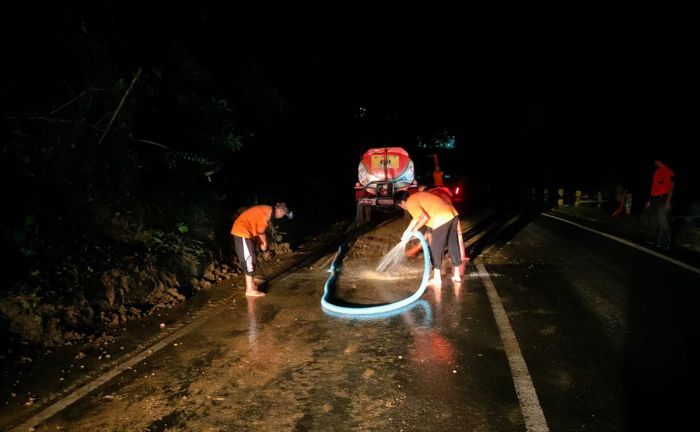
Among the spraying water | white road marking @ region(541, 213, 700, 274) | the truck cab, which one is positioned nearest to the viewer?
white road marking @ region(541, 213, 700, 274)

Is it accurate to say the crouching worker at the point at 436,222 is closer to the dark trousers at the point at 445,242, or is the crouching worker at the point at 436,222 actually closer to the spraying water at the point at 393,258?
the dark trousers at the point at 445,242

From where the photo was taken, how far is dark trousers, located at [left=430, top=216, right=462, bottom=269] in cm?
787

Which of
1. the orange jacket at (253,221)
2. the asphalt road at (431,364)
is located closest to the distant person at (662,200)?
the asphalt road at (431,364)

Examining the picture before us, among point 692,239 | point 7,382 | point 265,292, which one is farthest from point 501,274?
point 7,382

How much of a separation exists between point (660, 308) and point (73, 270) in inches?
304

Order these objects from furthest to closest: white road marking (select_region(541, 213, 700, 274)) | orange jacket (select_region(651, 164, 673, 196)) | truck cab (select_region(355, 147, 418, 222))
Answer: truck cab (select_region(355, 147, 418, 222))
orange jacket (select_region(651, 164, 673, 196))
white road marking (select_region(541, 213, 700, 274))

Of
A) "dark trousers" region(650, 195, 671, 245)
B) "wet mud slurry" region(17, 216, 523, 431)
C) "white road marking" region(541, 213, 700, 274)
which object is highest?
"dark trousers" region(650, 195, 671, 245)

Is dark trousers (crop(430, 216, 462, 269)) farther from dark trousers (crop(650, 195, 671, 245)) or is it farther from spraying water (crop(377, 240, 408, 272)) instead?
dark trousers (crop(650, 195, 671, 245))

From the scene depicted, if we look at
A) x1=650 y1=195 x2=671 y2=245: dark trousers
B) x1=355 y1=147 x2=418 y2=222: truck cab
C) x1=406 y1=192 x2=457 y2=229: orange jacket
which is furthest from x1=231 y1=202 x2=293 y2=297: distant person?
x1=650 y1=195 x2=671 y2=245: dark trousers

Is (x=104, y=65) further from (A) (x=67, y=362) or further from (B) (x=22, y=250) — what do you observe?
(A) (x=67, y=362)

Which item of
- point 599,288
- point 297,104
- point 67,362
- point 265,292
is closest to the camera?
point 67,362

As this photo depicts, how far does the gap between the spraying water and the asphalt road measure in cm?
158

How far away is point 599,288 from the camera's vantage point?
24.2 ft

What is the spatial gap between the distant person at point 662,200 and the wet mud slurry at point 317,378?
18.4 ft
